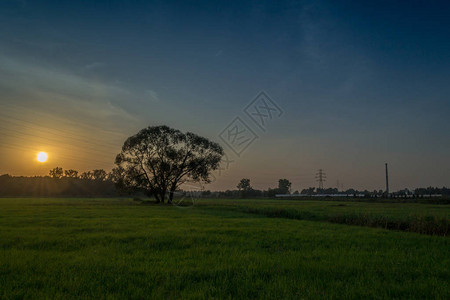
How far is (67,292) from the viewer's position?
6.10 meters

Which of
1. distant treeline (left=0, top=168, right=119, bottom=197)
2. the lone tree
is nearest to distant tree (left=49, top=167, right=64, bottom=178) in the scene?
distant treeline (left=0, top=168, right=119, bottom=197)

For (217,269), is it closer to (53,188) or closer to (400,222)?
(400,222)

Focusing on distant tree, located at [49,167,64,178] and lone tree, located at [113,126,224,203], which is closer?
lone tree, located at [113,126,224,203]

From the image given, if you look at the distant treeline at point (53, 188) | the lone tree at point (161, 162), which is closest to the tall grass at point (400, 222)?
the lone tree at point (161, 162)

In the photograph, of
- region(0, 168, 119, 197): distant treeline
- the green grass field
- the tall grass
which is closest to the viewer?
the green grass field

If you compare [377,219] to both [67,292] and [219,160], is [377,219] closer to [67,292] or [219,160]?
[67,292]

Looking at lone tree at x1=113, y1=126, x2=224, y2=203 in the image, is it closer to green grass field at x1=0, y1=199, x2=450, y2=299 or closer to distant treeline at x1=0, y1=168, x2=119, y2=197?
green grass field at x1=0, y1=199, x2=450, y2=299

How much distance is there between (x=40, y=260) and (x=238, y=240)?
26.0 feet

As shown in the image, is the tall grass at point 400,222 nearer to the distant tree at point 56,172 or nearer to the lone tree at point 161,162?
the lone tree at point 161,162

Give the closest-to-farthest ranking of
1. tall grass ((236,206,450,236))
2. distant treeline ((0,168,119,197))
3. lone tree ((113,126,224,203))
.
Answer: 1. tall grass ((236,206,450,236))
2. lone tree ((113,126,224,203))
3. distant treeline ((0,168,119,197))

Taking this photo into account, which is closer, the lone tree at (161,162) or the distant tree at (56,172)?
the lone tree at (161,162)

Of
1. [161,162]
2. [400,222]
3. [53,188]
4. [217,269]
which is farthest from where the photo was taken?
[53,188]

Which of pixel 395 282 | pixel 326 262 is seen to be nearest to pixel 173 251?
pixel 326 262

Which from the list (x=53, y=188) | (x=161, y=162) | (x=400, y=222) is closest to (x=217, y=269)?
(x=400, y=222)
